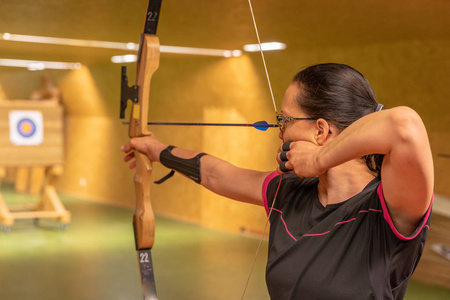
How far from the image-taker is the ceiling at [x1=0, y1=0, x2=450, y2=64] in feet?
8.87

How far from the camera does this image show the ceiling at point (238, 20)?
106 inches

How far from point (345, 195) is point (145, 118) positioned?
0.72 m

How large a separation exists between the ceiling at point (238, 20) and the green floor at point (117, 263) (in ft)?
4.91

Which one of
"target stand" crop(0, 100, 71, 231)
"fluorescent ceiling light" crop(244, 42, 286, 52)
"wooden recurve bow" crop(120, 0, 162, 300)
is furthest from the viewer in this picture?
"target stand" crop(0, 100, 71, 231)

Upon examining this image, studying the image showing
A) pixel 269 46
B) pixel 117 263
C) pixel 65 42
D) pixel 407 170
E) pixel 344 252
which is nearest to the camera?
pixel 407 170

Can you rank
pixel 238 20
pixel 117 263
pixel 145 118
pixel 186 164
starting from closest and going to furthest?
pixel 186 164 < pixel 145 118 < pixel 238 20 < pixel 117 263

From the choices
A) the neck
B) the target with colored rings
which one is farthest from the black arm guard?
the target with colored rings

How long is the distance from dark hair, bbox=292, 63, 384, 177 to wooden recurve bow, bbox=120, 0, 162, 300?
646mm

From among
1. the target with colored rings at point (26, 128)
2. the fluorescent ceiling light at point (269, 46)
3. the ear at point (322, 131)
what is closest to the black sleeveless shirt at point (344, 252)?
the ear at point (322, 131)

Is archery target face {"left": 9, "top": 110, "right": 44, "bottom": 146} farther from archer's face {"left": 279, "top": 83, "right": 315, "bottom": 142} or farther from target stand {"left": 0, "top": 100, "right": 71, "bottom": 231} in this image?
archer's face {"left": 279, "top": 83, "right": 315, "bottom": 142}

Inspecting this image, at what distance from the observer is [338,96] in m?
1.05

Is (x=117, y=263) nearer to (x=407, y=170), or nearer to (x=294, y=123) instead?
(x=294, y=123)

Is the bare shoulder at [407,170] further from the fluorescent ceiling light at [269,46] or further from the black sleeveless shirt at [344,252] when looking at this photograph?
the fluorescent ceiling light at [269,46]

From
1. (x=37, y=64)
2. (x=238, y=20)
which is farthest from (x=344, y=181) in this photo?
(x=37, y=64)
